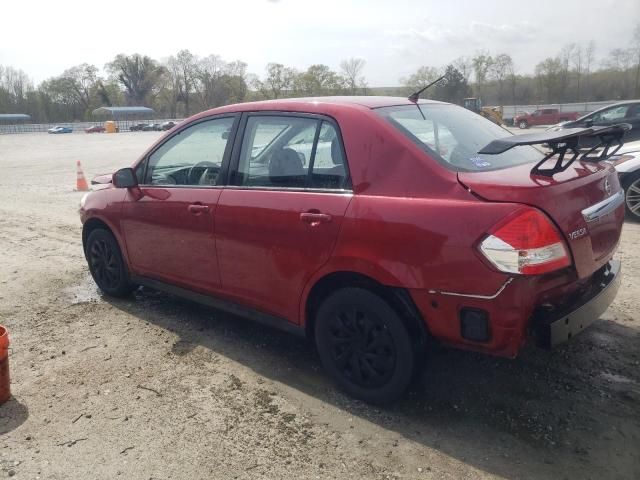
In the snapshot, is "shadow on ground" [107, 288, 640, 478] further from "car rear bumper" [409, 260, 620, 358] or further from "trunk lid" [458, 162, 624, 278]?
"trunk lid" [458, 162, 624, 278]

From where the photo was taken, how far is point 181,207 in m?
4.11

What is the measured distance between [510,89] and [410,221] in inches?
3132

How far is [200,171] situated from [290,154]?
92cm

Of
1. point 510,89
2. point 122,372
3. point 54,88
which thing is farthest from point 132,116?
point 122,372

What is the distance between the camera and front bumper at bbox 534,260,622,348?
271 centimetres

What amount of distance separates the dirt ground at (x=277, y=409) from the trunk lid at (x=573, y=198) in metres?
0.90

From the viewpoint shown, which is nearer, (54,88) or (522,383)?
(522,383)

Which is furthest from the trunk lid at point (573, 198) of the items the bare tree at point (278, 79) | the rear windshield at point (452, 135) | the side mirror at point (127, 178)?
the bare tree at point (278, 79)

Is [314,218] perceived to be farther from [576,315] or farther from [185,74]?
[185,74]

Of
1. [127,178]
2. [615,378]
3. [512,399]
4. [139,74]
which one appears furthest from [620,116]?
[139,74]

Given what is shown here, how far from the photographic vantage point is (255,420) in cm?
318

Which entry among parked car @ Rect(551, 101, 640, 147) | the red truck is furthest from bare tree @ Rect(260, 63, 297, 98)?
parked car @ Rect(551, 101, 640, 147)

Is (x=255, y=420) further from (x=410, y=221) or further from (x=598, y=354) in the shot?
(x=598, y=354)

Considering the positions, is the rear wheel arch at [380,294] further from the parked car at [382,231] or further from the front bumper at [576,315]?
the front bumper at [576,315]
